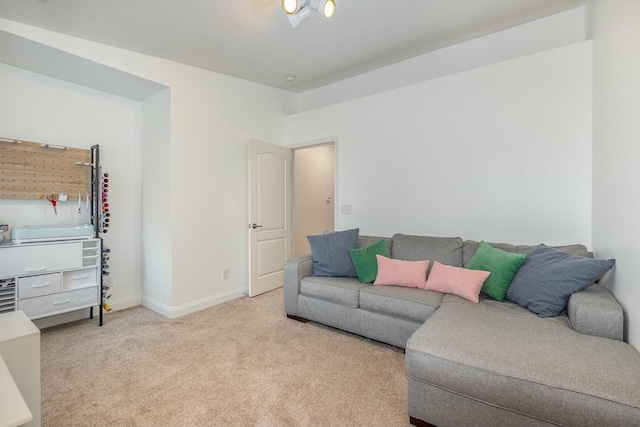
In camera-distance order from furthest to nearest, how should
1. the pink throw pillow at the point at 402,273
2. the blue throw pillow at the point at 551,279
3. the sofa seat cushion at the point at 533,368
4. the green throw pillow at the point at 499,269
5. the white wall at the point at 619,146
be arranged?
the pink throw pillow at the point at 402,273 < the green throw pillow at the point at 499,269 < the blue throw pillow at the point at 551,279 < the white wall at the point at 619,146 < the sofa seat cushion at the point at 533,368

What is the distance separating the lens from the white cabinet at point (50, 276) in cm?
232

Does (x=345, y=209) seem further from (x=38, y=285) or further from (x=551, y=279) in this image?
(x=38, y=285)

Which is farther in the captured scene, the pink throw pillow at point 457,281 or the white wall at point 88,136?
the white wall at point 88,136

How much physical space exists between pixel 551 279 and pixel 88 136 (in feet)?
14.0

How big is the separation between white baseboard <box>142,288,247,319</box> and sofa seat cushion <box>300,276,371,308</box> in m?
1.18

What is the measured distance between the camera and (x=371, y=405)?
5.50ft

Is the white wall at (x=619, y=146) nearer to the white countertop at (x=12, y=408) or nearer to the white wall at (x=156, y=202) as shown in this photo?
the white countertop at (x=12, y=408)

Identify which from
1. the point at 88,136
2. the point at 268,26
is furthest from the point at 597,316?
the point at 88,136

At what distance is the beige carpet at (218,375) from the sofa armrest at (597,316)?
105cm

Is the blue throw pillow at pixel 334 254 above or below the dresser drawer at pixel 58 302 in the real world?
above

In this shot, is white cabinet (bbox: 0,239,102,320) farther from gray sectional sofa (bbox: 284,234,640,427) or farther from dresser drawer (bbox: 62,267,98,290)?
gray sectional sofa (bbox: 284,234,640,427)

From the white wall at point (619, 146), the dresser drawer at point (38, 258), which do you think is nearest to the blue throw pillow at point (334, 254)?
the white wall at point (619, 146)

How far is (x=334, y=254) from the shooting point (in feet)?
9.44

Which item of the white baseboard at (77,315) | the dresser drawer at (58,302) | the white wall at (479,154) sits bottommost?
the white baseboard at (77,315)
